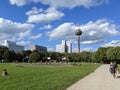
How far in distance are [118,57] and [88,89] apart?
11821 cm

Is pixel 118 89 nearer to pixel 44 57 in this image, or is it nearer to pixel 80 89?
pixel 80 89

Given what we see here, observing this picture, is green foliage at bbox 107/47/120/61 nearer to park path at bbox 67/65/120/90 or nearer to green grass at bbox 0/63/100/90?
green grass at bbox 0/63/100/90

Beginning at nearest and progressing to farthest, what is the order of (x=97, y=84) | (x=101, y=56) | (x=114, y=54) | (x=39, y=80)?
(x=97, y=84), (x=39, y=80), (x=114, y=54), (x=101, y=56)

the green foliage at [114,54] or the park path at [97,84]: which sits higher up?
the green foliage at [114,54]

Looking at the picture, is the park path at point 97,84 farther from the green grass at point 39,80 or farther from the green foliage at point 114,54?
the green foliage at point 114,54

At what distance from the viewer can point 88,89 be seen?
17.9 meters

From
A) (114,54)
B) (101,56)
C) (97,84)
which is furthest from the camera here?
(101,56)

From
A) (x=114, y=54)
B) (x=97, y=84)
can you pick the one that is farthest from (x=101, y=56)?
(x=97, y=84)

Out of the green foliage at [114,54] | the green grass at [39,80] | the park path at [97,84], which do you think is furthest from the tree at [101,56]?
the park path at [97,84]

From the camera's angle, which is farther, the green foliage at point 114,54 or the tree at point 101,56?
the tree at point 101,56

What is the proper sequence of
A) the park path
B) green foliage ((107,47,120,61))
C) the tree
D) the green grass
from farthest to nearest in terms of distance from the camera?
1. the tree
2. green foliage ((107,47,120,61))
3. the green grass
4. the park path

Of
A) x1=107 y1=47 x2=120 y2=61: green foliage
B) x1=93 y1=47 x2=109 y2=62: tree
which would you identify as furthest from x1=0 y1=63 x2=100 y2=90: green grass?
x1=93 y1=47 x2=109 y2=62: tree

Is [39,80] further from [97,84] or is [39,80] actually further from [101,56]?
[101,56]

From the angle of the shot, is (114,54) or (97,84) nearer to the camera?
(97,84)
